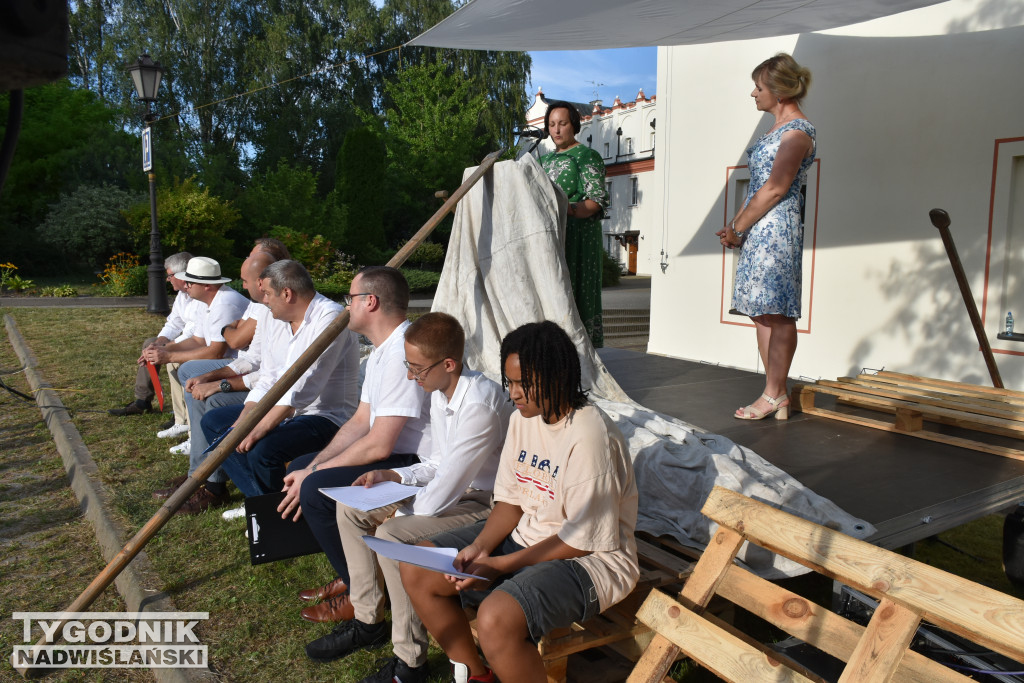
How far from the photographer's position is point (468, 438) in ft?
9.11

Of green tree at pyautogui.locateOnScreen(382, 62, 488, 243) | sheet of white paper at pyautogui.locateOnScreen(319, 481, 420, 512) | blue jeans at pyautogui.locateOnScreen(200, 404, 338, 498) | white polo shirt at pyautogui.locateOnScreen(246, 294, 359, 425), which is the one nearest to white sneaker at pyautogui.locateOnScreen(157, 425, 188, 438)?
white polo shirt at pyautogui.locateOnScreen(246, 294, 359, 425)

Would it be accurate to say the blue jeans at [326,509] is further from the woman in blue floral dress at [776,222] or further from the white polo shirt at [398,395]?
the woman in blue floral dress at [776,222]

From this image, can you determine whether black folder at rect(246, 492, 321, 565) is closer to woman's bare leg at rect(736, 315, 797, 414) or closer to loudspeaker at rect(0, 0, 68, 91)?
loudspeaker at rect(0, 0, 68, 91)

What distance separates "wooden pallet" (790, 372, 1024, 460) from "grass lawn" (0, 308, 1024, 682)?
68 cm

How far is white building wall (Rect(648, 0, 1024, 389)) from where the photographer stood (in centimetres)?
595

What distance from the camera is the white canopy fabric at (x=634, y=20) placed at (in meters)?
4.97

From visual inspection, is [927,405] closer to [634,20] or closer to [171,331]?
[634,20]

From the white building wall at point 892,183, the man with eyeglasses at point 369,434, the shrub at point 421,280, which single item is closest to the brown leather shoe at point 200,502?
the man with eyeglasses at point 369,434

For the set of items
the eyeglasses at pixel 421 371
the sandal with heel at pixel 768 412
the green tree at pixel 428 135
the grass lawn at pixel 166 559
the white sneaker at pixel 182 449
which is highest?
the green tree at pixel 428 135

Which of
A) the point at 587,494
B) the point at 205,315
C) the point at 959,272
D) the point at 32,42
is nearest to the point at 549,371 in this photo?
the point at 587,494

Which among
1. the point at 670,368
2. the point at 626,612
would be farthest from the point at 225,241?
the point at 626,612

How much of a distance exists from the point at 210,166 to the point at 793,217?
72.3 ft

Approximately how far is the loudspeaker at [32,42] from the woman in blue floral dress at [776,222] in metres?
4.03

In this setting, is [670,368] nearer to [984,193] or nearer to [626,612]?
[984,193]
